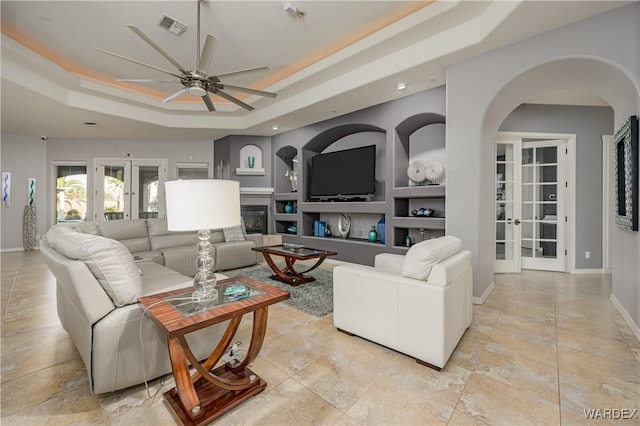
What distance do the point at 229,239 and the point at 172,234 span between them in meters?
0.89

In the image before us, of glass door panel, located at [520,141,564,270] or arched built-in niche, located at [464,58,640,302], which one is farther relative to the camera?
glass door panel, located at [520,141,564,270]

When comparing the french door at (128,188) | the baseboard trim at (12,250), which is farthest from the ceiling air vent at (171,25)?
the baseboard trim at (12,250)

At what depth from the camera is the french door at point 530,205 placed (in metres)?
4.76

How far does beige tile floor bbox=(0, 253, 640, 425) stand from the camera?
5.04ft

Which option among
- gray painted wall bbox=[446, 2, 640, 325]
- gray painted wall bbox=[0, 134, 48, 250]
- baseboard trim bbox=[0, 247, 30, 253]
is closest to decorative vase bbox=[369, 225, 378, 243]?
gray painted wall bbox=[446, 2, 640, 325]

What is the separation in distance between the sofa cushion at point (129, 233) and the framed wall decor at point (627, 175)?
5.65 m

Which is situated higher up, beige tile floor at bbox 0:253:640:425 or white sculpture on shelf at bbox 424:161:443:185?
white sculpture on shelf at bbox 424:161:443:185

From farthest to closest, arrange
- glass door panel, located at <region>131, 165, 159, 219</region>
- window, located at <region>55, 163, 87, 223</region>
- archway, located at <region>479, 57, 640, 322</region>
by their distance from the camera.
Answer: glass door panel, located at <region>131, 165, 159, 219</region> < window, located at <region>55, 163, 87, 223</region> < archway, located at <region>479, 57, 640, 322</region>

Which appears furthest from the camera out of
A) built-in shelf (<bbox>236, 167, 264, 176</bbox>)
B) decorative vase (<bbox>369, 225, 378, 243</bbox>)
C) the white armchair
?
built-in shelf (<bbox>236, 167, 264, 176</bbox>)

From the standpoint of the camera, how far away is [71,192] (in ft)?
24.2

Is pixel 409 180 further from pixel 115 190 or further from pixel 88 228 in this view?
pixel 115 190

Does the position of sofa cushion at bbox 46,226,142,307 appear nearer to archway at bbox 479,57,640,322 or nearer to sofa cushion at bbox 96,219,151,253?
sofa cushion at bbox 96,219,151,253

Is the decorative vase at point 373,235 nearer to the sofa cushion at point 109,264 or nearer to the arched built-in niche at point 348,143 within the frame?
the arched built-in niche at point 348,143

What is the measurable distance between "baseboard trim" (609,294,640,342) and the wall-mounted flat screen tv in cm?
323
